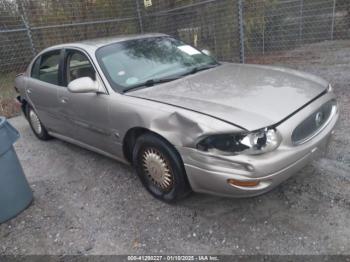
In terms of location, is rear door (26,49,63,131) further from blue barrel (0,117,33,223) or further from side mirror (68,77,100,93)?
blue barrel (0,117,33,223)

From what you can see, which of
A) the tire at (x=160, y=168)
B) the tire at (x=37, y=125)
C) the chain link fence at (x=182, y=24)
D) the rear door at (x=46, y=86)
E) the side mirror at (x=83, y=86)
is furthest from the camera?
the chain link fence at (x=182, y=24)

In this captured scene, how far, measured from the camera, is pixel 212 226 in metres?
2.83

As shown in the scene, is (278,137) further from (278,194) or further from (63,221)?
(63,221)

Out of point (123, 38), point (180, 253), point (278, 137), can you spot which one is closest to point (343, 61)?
point (123, 38)

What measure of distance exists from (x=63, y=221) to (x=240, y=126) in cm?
193

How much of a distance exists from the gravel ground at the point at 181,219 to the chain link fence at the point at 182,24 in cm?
484

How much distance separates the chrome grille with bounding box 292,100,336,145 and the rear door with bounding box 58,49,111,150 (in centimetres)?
183

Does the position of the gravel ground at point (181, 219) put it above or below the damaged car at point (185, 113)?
below

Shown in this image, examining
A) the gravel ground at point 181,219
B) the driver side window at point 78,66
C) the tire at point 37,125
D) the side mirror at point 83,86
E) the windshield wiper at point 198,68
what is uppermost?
the driver side window at point 78,66

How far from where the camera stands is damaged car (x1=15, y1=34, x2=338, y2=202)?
249 centimetres

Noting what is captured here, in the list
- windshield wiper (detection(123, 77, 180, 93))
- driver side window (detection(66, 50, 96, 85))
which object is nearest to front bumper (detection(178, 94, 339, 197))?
windshield wiper (detection(123, 77, 180, 93))

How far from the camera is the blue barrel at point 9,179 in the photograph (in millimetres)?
3049

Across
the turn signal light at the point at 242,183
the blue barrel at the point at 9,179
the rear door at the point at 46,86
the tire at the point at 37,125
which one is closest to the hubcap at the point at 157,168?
the turn signal light at the point at 242,183

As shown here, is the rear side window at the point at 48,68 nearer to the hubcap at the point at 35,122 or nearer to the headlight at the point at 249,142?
the hubcap at the point at 35,122
